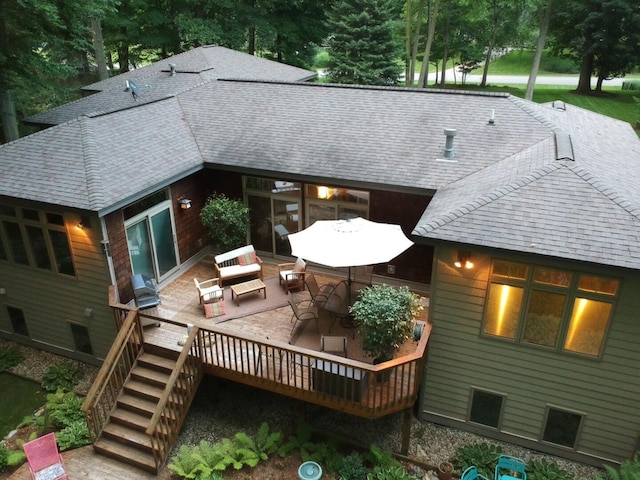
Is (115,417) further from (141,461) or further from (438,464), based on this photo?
(438,464)

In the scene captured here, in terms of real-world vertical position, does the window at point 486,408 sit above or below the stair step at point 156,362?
below

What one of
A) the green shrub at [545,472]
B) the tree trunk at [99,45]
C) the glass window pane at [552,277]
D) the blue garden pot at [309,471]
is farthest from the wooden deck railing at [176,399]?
the tree trunk at [99,45]

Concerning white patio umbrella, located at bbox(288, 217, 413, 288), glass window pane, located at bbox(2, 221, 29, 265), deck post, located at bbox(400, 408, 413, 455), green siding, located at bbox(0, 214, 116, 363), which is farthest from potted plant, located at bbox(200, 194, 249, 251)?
deck post, located at bbox(400, 408, 413, 455)

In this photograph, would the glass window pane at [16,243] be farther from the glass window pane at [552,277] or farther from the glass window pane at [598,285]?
the glass window pane at [598,285]

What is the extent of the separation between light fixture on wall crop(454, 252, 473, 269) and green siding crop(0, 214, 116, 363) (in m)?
6.25

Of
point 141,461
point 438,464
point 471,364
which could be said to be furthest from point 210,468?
point 471,364

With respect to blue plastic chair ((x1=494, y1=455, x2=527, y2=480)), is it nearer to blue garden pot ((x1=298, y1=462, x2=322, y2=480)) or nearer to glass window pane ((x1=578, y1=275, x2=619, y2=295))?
blue garden pot ((x1=298, y1=462, x2=322, y2=480))

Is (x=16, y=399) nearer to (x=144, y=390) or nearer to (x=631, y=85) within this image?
(x=144, y=390)

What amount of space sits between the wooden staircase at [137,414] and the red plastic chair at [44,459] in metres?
0.62

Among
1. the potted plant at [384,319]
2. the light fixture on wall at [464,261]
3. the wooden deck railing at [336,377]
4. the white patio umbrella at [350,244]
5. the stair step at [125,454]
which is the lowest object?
the stair step at [125,454]

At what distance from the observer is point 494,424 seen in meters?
8.32

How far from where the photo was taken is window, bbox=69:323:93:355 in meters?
9.96

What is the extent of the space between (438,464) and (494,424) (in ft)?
4.05

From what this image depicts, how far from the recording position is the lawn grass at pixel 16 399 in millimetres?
9000
